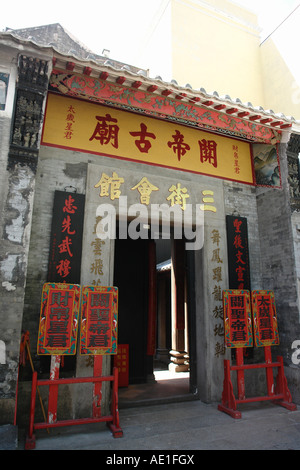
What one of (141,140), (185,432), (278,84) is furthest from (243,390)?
(278,84)

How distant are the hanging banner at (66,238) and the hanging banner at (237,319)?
8.00 ft

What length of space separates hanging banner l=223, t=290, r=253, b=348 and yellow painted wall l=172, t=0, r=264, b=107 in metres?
10.5

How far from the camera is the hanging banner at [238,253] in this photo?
5.98 metres

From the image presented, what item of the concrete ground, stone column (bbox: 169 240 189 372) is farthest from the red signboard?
stone column (bbox: 169 240 189 372)

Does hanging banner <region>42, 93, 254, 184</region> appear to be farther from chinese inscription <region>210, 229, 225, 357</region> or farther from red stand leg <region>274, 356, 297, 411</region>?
red stand leg <region>274, 356, 297, 411</region>

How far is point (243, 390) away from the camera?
195 inches

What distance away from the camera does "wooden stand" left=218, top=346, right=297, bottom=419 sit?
4.80m

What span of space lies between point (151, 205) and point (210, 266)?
5.09 ft

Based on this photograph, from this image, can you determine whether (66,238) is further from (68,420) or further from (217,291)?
(217,291)

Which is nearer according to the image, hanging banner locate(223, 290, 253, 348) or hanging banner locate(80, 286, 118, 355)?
hanging banner locate(80, 286, 118, 355)

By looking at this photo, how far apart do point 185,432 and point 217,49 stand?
583 inches

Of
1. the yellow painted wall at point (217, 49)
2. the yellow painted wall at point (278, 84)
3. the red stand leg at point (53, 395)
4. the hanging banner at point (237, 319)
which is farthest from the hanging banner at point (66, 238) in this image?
the yellow painted wall at point (278, 84)

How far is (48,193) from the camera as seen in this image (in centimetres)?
496
